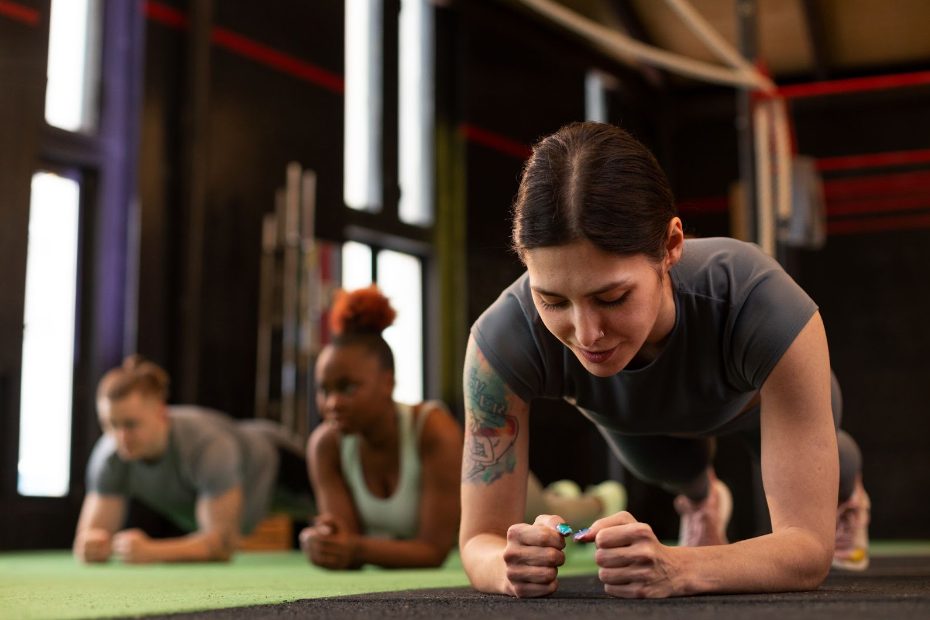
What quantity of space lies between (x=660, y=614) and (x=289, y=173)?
4868mm

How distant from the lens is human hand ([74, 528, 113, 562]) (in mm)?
3818

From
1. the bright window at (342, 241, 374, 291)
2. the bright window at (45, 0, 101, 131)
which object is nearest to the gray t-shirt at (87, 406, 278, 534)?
the bright window at (45, 0, 101, 131)

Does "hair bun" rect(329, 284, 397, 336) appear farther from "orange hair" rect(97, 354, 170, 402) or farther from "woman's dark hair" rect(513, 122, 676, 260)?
"woman's dark hair" rect(513, 122, 676, 260)

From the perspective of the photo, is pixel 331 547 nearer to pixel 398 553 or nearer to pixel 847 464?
pixel 398 553

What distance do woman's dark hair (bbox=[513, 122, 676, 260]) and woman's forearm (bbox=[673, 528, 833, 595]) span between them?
1.29ft

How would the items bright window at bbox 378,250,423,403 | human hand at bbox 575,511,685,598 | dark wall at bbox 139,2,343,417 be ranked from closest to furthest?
human hand at bbox 575,511,685,598 < dark wall at bbox 139,2,343,417 < bright window at bbox 378,250,423,403

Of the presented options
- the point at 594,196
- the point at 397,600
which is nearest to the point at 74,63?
the point at 397,600

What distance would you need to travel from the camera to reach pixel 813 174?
5.29 meters

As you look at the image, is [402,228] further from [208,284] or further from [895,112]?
[895,112]

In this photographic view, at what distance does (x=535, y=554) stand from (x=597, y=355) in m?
0.27

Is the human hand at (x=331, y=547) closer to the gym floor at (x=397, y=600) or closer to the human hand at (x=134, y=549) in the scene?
the gym floor at (x=397, y=600)

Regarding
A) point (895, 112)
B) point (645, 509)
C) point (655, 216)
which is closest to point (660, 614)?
point (655, 216)

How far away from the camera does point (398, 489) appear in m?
3.26

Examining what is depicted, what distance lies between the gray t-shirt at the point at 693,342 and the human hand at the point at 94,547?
2440 mm
